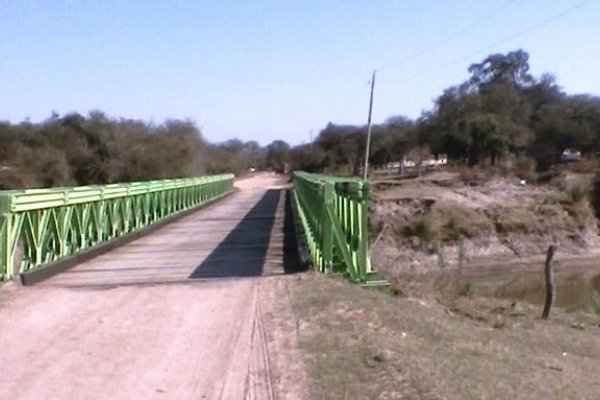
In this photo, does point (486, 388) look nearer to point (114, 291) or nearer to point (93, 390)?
point (93, 390)

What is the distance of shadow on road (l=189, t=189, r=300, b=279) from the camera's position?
14.9m

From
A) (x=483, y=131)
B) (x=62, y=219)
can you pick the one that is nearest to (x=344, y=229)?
(x=62, y=219)

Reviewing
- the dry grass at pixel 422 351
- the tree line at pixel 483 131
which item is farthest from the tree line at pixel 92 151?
the dry grass at pixel 422 351

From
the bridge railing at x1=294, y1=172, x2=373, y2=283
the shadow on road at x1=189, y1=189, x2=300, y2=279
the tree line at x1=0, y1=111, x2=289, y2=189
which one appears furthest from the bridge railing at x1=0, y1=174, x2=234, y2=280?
the tree line at x1=0, y1=111, x2=289, y2=189

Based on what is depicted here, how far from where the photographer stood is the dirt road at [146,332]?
7.66 m

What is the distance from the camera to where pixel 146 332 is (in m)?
9.62

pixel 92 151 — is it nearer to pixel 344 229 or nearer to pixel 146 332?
pixel 344 229

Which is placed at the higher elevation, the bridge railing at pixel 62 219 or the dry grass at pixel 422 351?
the bridge railing at pixel 62 219

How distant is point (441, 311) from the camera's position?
13.6 m

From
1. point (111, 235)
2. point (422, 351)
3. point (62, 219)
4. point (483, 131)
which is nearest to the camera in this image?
point (422, 351)

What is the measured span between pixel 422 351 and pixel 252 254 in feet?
29.8

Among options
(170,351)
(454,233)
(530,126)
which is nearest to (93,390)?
(170,351)

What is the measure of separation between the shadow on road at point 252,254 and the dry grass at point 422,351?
6.11 feet

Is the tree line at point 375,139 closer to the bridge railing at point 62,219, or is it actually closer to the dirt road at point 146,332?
the bridge railing at point 62,219
